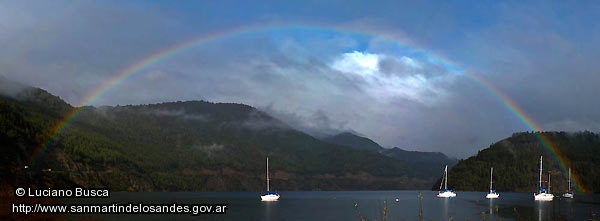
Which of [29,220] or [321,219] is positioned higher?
[29,220]

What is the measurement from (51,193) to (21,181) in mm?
137918

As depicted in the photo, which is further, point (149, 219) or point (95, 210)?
point (149, 219)

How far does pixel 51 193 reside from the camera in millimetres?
60438

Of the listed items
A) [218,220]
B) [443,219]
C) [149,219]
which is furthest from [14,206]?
[443,219]

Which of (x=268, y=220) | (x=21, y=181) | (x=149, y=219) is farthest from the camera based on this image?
(x=21, y=181)

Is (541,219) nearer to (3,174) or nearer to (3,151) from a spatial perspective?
(3,174)

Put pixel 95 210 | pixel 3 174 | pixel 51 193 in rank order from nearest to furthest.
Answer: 1. pixel 51 193
2. pixel 95 210
3. pixel 3 174

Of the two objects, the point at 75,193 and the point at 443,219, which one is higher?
the point at 75,193

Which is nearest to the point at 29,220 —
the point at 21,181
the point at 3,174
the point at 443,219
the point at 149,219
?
the point at 149,219

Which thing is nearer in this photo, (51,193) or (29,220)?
(29,220)

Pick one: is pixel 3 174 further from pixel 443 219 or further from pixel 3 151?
pixel 443 219

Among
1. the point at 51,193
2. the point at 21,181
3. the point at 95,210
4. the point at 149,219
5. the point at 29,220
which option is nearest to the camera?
the point at 29,220

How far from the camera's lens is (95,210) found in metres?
96.9

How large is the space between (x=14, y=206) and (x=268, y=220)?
187 ft
